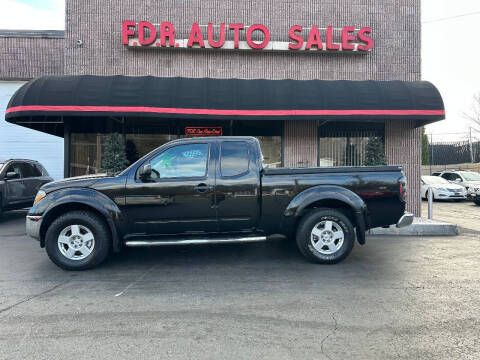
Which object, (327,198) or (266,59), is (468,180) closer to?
(266,59)

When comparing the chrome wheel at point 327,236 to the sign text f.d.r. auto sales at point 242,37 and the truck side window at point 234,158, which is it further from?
the sign text f.d.r. auto sales at point 242,37

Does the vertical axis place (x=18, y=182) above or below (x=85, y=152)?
below

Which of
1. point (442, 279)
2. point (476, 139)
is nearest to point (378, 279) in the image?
point (442, 279)

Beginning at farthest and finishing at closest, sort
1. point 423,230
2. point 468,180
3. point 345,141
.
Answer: point 468,180
point 345,141
point 423,230

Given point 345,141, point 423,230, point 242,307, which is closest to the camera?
point 242,307

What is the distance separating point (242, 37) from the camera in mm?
10555

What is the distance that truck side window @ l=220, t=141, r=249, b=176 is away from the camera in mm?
4988

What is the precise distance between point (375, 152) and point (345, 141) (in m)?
1.23

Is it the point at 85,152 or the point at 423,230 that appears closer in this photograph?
the point at 423,230

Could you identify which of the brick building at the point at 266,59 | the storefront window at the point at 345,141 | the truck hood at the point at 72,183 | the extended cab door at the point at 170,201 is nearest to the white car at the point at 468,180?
the brick building at the point at 266,59

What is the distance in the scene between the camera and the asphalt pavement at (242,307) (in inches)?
104

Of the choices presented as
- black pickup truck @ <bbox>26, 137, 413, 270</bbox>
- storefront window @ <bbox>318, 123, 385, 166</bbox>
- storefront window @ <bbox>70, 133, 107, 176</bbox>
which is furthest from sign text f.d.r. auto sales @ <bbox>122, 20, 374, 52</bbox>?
black pickup truck @ <bbox>26, 137, 413, 270</bbox>

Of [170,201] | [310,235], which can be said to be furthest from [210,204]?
[310,235]

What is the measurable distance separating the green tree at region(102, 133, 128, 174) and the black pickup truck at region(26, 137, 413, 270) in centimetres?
439
